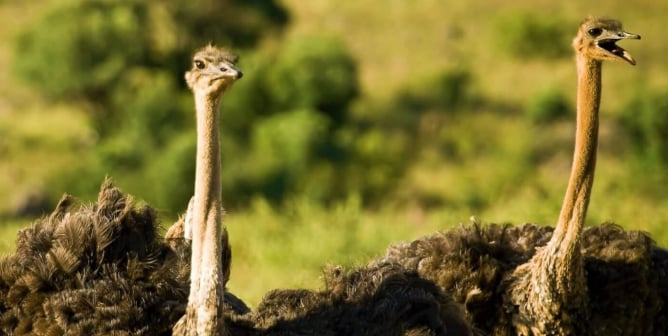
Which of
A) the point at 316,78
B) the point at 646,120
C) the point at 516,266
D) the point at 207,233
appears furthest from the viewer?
the point at 316,78

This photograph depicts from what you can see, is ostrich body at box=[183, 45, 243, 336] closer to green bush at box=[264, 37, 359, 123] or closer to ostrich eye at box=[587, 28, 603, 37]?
ostrich eye at box=[587, 28, 603, 37]

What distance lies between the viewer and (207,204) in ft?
17.7

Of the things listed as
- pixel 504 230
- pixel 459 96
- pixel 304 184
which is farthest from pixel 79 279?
pixel 459 96

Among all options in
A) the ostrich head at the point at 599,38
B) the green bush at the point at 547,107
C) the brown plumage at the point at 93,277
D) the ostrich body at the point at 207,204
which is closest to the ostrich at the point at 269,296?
the ostrich body at the point at 207,204

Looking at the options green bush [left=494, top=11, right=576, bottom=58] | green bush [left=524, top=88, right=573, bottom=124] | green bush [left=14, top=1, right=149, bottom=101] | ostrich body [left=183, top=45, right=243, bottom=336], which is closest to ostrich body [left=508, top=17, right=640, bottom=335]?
ostrich body [left=183, top=45, right=243, bottom=336]

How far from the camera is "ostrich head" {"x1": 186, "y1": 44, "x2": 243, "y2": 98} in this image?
17.1 feet

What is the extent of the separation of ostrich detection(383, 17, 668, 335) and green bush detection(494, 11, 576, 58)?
29053 millimetres

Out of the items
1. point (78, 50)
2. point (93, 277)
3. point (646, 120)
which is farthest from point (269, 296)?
point (78, 50)

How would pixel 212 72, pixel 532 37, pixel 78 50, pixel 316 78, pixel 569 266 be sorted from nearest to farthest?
pixel 212 72
pixel 569 266
pixel 316 78
pixel 78 50
pixel 532 37

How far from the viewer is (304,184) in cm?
3027

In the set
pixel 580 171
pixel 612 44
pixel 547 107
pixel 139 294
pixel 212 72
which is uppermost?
pixel 547 107

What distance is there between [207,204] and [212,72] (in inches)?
20.3

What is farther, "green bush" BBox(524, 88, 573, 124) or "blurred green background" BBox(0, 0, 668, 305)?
"green bush" BBox(524, 88, 573, 124)

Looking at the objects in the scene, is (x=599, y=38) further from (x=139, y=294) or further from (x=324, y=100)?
(x=324, y=100)
